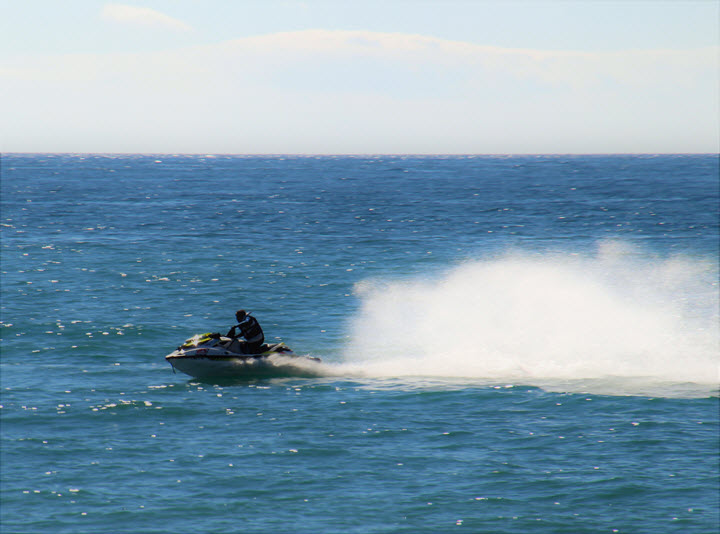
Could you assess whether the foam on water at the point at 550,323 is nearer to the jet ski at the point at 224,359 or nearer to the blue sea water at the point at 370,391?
the blue sea water at the point at 370,391

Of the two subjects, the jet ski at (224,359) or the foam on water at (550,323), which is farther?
the foam on water at (550,323)

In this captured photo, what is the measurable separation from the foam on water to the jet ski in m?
4.01

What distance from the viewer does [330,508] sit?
63.7 ft

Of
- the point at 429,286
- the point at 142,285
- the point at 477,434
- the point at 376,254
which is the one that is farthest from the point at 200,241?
the point at 477,434

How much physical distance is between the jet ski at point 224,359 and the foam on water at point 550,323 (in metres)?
4.01

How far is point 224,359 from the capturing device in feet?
94.4

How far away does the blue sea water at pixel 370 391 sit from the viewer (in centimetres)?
1961

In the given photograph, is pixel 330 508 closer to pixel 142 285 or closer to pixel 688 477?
pixel 688 477

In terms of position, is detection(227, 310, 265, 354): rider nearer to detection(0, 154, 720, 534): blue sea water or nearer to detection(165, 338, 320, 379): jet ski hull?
detection(165, 338, 320, 379): jet ski hull

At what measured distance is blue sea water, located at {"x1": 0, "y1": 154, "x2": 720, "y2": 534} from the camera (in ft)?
64.3

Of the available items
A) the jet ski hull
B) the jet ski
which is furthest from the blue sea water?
the jet ski

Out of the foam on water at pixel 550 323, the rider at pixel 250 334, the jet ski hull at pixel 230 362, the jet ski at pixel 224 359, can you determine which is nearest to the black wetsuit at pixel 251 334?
the rider at pixel 250 334

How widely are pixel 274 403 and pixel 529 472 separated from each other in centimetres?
955

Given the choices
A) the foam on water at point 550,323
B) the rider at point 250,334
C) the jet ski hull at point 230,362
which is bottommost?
the foam on water at point 550,323
